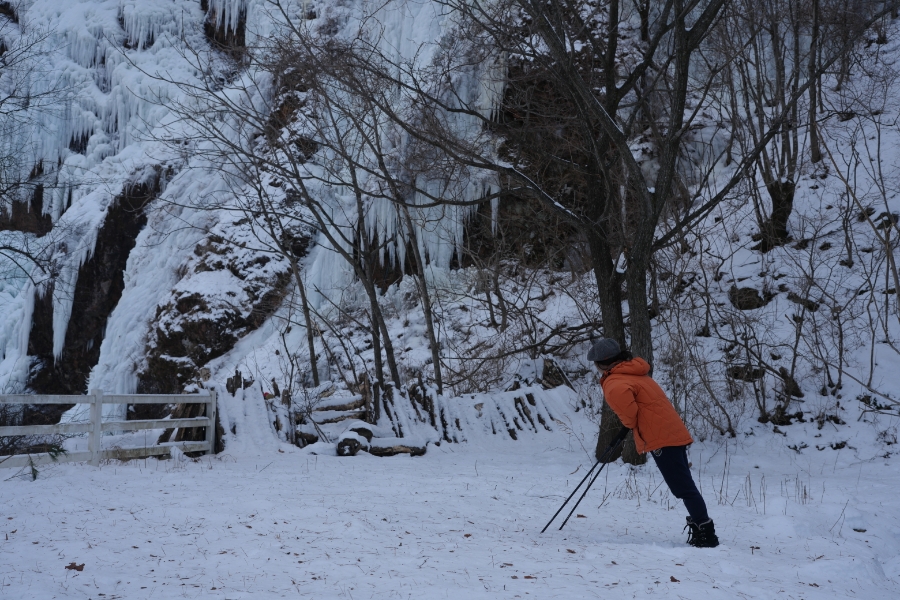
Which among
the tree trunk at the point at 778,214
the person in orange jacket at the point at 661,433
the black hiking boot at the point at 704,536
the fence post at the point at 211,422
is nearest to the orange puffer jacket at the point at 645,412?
the person in orange jacket at the point at 661,433

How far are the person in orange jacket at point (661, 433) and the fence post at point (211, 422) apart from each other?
5.60m

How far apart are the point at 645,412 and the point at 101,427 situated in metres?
5.76

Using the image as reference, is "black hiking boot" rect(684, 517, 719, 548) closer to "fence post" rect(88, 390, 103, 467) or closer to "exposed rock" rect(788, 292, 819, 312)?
"fence post" rect(88, 390, 103, 467)

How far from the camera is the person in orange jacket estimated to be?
393 cm

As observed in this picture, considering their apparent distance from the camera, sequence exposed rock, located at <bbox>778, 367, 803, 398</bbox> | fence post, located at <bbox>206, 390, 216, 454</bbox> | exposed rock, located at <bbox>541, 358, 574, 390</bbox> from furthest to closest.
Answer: exposed rock, located at <bbox>541, 358, 574, 390</bbox>, exposed rock, located at <bbox>778, 367, 803, 398</bbox>, fence post, located at <bbox>206, 390, 216, 454</bbox>

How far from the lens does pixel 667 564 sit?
353cm

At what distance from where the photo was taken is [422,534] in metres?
4.14

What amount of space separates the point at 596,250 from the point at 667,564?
4895 millimetres

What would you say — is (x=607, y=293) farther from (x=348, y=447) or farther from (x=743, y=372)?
(x=348, y=447)

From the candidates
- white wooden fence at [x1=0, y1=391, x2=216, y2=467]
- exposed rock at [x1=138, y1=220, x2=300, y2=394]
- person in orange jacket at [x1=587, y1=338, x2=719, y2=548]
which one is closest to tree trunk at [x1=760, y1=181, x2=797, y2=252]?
person in orange jacket at [x1=587, y1=338, x2=719, y2=548]

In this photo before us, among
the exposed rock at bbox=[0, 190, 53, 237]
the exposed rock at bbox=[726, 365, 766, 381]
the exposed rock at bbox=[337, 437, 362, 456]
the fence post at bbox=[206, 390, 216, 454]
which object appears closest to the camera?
the fence post at bbox=[206, 390, 216, 454]

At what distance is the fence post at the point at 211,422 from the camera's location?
26.6 feet

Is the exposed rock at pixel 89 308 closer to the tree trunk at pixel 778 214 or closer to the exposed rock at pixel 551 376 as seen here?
the exposed rock at pixel 551 376

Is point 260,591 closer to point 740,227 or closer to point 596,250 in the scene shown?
point 596,250
